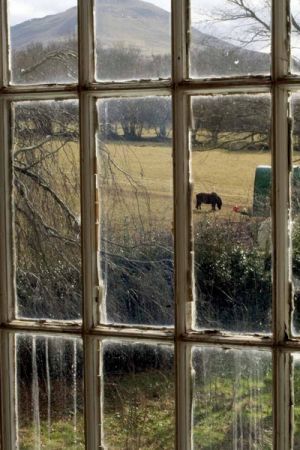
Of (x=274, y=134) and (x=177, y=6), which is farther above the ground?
(x=177, y=6)

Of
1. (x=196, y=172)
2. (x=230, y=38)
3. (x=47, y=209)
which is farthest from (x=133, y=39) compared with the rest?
(x=47, y=209)

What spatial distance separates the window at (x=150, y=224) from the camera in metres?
1.85

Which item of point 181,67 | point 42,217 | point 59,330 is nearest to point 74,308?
point 59,330

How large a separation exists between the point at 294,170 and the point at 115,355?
1.86 feet

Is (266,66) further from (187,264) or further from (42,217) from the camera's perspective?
(42,217)

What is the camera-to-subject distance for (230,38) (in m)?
1.88

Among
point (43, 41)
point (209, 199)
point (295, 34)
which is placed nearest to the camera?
point (295, 34)

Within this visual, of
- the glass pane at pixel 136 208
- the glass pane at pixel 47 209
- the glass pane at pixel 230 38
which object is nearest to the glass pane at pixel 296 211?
the glass pane at pixel 230 38

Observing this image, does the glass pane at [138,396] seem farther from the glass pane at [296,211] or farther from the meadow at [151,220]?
the glass pane at [296,211]

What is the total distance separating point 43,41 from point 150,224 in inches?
19.1

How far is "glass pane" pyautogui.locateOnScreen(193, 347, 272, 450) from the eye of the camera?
1.88m

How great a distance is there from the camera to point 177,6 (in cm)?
189

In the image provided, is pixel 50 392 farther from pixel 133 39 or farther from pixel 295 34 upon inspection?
pixel 295 34

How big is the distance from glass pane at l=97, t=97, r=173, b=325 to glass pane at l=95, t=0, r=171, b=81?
6cm
